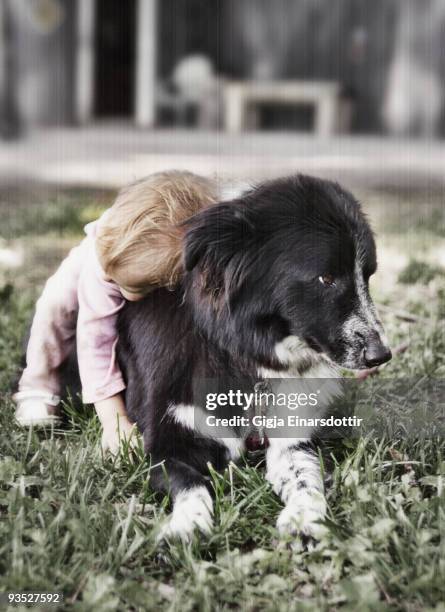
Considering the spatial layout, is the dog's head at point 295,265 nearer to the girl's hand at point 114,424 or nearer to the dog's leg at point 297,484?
the dog's leg at point 297,484

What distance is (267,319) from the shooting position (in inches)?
94.9

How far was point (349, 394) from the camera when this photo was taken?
3.10m

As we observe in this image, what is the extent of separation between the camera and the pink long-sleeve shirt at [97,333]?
273 centimetres

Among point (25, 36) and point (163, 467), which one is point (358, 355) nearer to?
point (163, 467)

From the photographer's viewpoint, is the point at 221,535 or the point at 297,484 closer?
the point at 221,535

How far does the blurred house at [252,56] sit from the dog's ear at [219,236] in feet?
33.6

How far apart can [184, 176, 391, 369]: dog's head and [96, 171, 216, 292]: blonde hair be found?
18cm

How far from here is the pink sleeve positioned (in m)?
2.73

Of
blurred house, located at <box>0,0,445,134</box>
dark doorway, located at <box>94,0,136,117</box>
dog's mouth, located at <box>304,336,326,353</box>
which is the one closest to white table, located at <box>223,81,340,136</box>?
blurred house, located at <box>0,0,445,134</box>

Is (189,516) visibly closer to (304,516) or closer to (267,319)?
(304,516)

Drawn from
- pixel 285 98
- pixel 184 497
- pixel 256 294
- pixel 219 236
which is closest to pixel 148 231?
pixel 219 236

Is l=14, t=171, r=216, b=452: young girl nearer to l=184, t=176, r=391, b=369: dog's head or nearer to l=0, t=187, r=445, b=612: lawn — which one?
l=0, t=187, r=445, b=612: lawn

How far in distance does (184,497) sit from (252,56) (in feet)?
39.4

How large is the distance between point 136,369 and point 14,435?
500 mm
